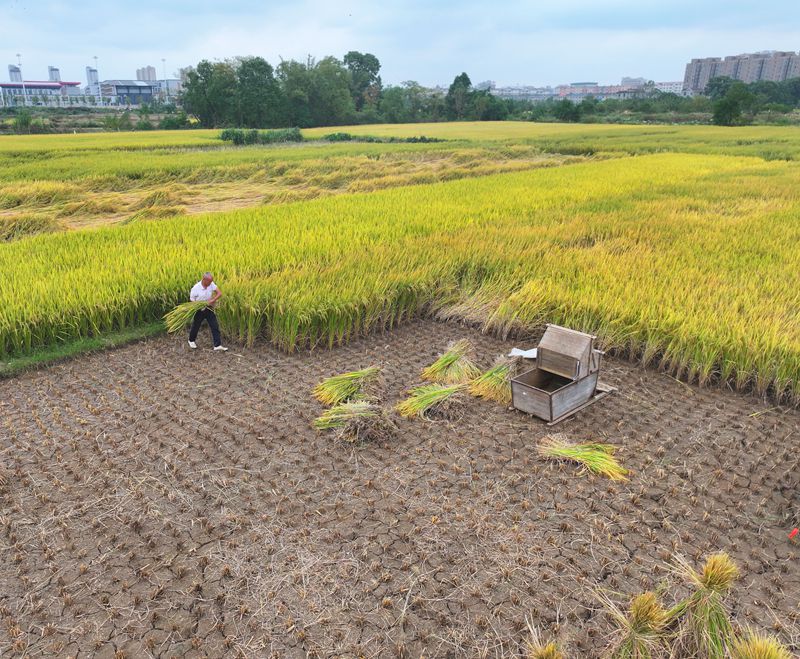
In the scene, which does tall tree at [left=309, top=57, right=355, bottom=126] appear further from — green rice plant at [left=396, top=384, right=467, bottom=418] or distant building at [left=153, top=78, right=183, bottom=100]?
green rice plant at [left=396, top=384, right=467, bottom=418]

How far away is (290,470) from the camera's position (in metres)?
3.34

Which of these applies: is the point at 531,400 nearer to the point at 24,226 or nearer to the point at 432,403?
the point at 432,403

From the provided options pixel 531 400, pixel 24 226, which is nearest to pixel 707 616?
pixel 531 400

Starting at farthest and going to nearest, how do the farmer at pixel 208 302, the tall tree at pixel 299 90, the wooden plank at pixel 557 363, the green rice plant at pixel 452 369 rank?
the tall tree at pixel 299 90
the farmer at pixel 208 302
the green rice plant at pixel 452 369
the wooden plank at pixel 557 363

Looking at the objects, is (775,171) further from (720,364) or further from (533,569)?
(533,569)

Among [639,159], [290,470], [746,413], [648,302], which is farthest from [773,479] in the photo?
[639,159]

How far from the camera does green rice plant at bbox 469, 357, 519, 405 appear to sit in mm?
4164

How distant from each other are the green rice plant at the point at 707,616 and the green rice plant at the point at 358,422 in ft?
6.44

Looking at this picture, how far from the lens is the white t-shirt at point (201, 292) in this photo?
4914mm

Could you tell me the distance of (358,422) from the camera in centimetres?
362

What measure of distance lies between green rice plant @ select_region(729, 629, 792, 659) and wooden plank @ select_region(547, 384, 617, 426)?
182 cm

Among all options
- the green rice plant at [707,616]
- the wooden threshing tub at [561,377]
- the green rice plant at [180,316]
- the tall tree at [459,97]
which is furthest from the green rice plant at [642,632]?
the tall tree at [459,97]

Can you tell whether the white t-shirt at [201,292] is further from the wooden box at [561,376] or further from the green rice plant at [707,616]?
the green rice plant at [707,616]

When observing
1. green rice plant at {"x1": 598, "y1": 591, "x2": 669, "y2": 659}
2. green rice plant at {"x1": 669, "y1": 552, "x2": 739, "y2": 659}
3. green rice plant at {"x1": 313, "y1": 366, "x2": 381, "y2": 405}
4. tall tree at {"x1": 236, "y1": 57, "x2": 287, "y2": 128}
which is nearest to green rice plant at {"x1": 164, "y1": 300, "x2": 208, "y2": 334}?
green rice plant at {"x1": 313, "y1": 366, "x2": 381, "y2": 405}
